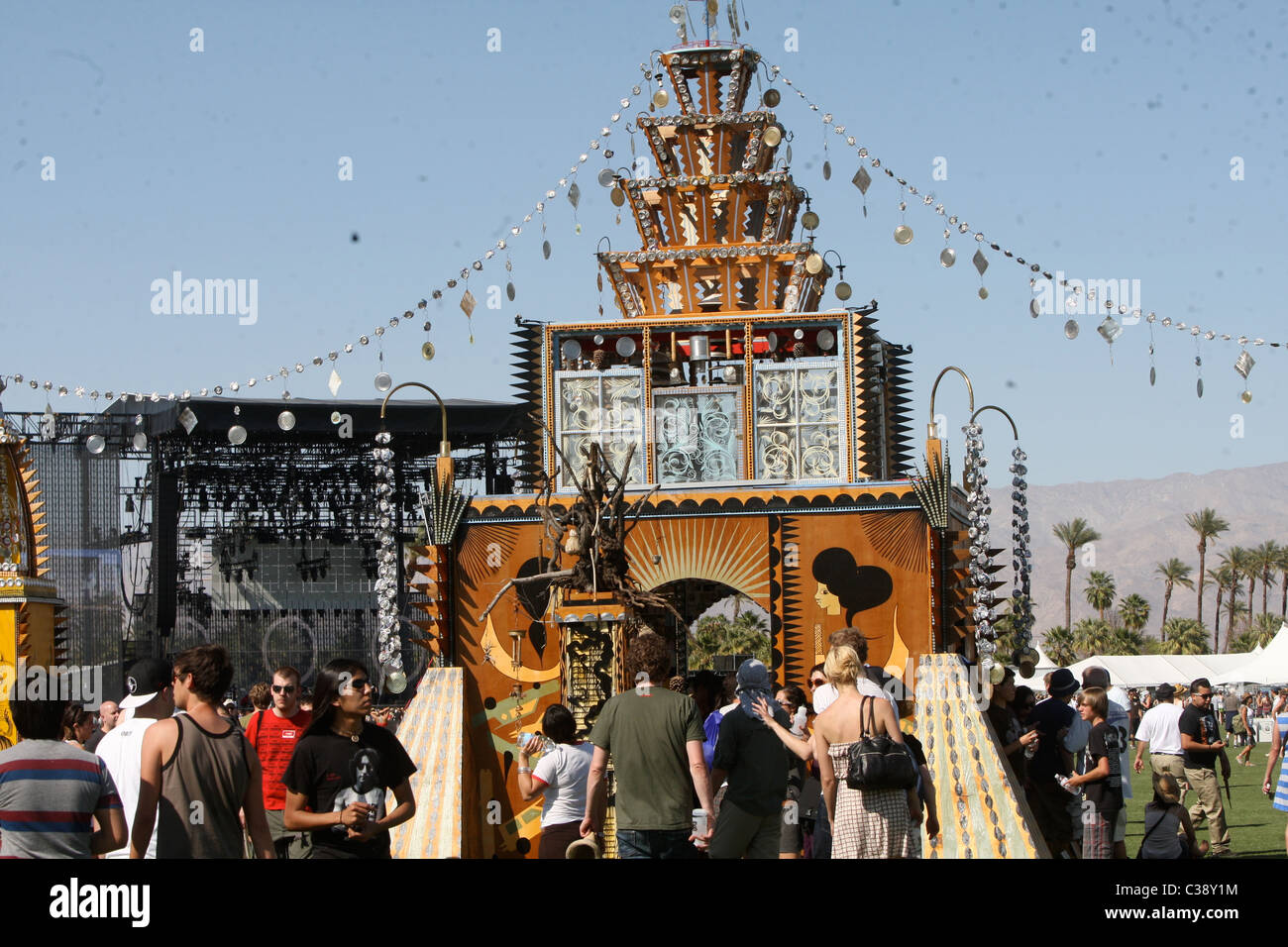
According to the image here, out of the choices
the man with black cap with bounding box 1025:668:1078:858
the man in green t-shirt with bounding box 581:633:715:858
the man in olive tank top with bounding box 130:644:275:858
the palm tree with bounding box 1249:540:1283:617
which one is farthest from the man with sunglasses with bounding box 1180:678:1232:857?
the palm tree with bounding box 1249:540:1283:617

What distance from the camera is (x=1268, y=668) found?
143 ft

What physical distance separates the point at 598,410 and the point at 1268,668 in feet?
91.8

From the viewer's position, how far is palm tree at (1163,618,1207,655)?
7888 centimetres

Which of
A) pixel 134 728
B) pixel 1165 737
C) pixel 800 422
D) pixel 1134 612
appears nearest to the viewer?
pixel 134 728

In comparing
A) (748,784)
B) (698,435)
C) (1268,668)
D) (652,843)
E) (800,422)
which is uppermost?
(800,422)

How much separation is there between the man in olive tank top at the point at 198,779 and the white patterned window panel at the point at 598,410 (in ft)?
42.8

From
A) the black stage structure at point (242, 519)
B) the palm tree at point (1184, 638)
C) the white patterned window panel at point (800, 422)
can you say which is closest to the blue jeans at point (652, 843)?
the white patterned window panel at point (800, 422)

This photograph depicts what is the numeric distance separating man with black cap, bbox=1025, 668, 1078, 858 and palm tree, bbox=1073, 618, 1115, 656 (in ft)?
219

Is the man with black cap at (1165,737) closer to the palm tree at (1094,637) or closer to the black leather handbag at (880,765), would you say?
the black leather handbag at (880,765)

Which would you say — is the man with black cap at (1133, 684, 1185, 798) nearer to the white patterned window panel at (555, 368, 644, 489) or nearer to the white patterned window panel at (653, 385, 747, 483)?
the white patterned window panel at (653, 385, 747, 483)

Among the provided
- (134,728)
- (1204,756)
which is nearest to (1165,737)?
(1204,756)

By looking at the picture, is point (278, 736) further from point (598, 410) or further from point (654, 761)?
point (598, 410)

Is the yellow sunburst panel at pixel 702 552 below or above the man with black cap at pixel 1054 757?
above

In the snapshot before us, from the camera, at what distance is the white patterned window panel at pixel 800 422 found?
20.9 m
